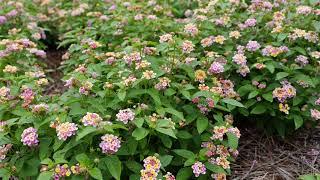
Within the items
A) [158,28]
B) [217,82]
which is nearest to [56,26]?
[158,28]

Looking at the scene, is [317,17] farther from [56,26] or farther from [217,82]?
[56,26]

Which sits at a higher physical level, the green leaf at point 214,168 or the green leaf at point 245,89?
the green leaf at point 245,89

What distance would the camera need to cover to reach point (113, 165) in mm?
2246

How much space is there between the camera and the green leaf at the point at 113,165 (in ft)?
7.26

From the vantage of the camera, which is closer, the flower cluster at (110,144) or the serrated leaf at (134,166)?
the flower cluster at (110,144)

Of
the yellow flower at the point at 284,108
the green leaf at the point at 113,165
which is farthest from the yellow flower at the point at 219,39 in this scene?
the green leaf at the point at 113,165

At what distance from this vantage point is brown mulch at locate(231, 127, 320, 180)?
9.66 ft

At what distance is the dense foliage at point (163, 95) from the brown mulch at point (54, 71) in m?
0.59

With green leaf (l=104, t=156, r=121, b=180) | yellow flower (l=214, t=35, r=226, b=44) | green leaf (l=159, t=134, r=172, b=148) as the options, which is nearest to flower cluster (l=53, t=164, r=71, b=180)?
green leaf (l=104, t=156, r=121, b=180)

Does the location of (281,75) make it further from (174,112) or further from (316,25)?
(174,112)

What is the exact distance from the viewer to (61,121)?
7.65 ft

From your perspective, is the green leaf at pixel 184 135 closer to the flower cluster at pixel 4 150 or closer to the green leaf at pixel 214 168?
the green leaf at pixel 214 168

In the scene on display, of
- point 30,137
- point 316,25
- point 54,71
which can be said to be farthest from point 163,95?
point 54,71

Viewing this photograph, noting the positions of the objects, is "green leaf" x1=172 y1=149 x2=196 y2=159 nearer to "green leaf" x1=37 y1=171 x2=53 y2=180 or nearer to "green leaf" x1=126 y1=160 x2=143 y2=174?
"green leaf" x1=126 y1=160 x2=143 y2=174
